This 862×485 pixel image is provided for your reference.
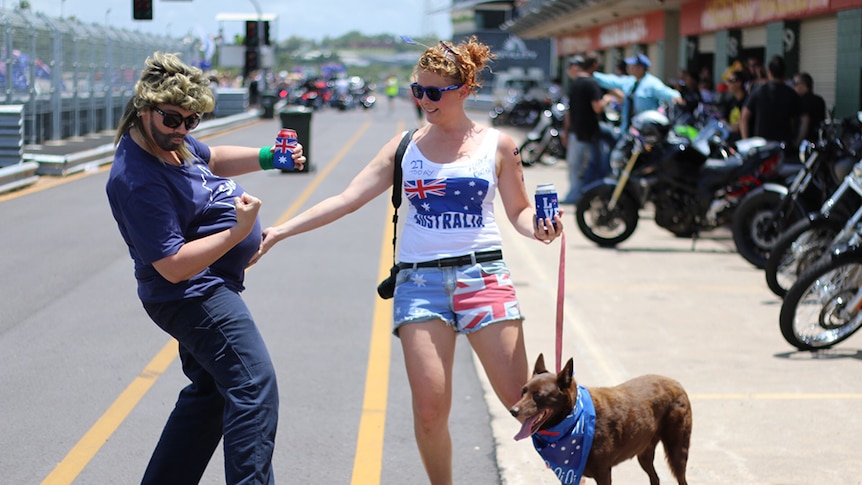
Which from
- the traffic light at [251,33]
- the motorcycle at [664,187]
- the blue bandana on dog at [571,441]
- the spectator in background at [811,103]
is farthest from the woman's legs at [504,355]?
the traffic light at [251,33]

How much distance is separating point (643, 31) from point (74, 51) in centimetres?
1521

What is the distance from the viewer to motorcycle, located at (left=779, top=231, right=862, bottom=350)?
738 centimetres

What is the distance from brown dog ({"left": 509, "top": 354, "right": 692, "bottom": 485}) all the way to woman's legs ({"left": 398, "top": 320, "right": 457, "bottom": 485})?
34 cm

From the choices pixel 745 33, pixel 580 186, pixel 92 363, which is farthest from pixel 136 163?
pixel 745 33

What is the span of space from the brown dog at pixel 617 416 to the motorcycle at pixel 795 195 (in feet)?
18.1

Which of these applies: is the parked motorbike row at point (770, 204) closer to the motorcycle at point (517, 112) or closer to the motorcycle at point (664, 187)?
the motorcycle at point (664, 187)

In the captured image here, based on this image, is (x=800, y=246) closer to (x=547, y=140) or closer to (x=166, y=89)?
(x=166, y=89)

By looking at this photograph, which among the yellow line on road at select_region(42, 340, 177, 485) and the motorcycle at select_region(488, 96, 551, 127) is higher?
the motorcycle at select_region(488, 96, 551, 127)

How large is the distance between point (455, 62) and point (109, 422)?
2956 millimetres

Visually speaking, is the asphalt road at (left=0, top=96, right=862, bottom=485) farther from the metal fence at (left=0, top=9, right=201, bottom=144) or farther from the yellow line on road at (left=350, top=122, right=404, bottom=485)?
the metal fence at (left=0, top=9, right=201, bottom=144)

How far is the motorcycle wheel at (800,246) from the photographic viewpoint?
8.72 metres

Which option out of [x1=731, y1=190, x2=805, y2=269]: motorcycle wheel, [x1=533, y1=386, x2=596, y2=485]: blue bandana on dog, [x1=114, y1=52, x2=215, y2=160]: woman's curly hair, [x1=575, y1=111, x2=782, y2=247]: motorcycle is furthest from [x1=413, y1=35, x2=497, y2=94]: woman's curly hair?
[x1=575, y1=111, x2=782, y2=247]: motorcycle

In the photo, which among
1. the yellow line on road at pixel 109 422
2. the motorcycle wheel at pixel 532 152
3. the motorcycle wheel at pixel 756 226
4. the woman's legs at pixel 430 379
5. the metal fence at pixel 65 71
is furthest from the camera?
the metal fence at pixel 65 71

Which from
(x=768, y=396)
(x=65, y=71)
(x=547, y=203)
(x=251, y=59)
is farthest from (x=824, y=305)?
(x=251, y=59)
